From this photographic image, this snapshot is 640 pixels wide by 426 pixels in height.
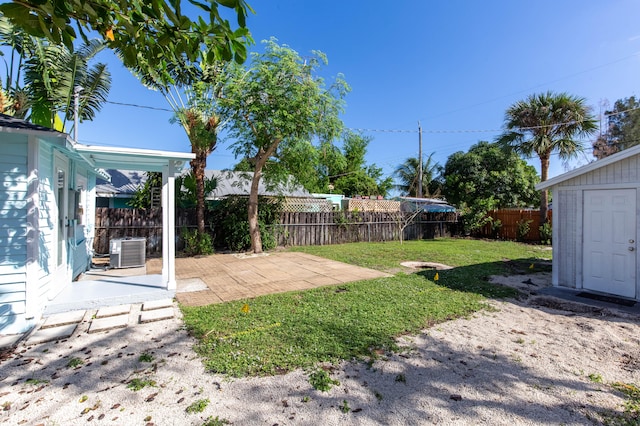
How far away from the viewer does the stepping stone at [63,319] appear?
4094 millimetres

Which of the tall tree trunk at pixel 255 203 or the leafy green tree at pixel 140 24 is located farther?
the tall tree trunk at pixel 255 203

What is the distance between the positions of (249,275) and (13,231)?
4.28 metres

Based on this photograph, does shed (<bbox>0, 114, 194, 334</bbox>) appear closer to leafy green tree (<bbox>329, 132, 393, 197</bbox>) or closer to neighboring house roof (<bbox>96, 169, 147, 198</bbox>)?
neighboring house roof (<bbox>96, 169, 147, 198</bbox>)

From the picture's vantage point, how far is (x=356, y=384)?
8.91 feet

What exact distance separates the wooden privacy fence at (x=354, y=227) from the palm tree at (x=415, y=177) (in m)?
10.0

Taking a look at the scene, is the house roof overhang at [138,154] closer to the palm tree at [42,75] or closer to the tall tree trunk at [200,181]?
the palm tree at [42,75]

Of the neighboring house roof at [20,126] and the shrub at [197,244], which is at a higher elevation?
the neighboring house roof at [20,126]

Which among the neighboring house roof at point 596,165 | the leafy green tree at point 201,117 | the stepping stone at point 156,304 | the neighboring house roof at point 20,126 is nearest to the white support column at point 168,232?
the stepping stone at point 156,304

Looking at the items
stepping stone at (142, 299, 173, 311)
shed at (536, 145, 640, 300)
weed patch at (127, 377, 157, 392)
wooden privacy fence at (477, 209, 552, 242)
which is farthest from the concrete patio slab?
wooden privacy fence at (477, 209, 552, 242)

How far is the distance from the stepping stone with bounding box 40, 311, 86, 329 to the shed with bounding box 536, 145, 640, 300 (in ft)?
27.8

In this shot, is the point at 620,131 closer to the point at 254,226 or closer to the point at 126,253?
the point at 254,226

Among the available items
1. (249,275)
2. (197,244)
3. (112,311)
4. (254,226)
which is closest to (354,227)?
(254,226)

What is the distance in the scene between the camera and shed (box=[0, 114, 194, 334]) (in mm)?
3865

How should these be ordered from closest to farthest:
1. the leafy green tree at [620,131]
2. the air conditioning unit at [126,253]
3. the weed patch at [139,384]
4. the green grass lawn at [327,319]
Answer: the weed patch at [139,384] < the green grass lawn at [327,319] < the air conditioning unit at [126,253] < the leafy green tree at [620,131]
